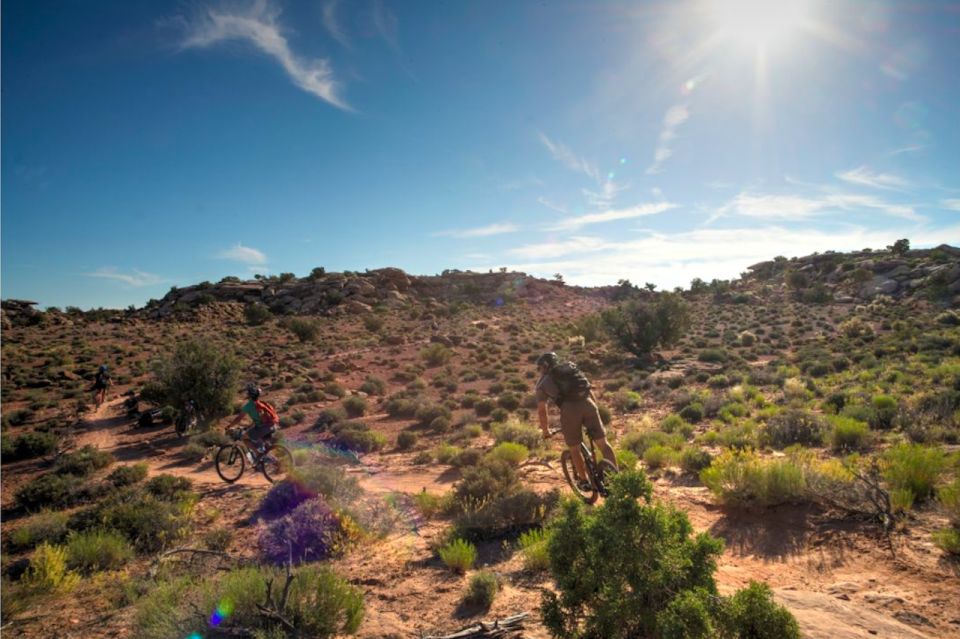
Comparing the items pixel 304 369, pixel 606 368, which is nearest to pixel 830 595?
pixel 606 368

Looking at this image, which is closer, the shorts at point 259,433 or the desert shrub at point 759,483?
the desert shrub at point 759,483

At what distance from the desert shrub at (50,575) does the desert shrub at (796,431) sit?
11.9 meters

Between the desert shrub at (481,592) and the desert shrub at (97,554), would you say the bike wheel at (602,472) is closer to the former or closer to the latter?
the desert shrub at (481,592)

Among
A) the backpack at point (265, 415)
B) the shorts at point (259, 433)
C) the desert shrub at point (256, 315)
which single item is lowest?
the shorts at point (259, 433)

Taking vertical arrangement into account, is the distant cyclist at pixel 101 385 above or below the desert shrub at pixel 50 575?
above

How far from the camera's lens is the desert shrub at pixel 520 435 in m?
11.2

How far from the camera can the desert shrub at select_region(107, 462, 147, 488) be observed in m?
9.57

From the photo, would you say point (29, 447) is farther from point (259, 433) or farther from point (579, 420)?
point (579, 420)

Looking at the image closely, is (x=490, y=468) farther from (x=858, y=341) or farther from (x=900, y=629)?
(x=858, y=341)

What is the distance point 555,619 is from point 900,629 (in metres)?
2.66

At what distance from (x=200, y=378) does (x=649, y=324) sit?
23697 mm

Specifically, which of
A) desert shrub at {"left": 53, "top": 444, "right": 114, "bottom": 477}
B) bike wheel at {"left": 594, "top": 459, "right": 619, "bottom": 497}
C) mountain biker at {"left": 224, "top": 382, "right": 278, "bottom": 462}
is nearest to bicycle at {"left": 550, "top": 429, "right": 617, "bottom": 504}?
bike wheel at {"left": 594, "top": 459, "right": 619, "bottom": 497}

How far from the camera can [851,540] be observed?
492 cm

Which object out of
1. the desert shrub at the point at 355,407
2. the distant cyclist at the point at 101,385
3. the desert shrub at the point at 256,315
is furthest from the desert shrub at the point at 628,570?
the desert shrub at the point at 256,315
